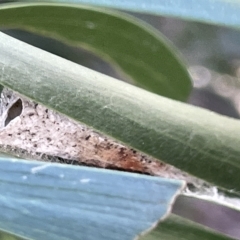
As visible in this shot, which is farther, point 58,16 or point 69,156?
point 58,16

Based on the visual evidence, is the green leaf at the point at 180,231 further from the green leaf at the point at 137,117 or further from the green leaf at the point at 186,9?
the green leaf at the point at 186,9

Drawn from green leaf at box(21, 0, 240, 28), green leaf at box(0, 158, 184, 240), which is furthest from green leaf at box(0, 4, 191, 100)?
green leaf at box(0, 158, 184, 240)

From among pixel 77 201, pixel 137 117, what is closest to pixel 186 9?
pixel 137 117

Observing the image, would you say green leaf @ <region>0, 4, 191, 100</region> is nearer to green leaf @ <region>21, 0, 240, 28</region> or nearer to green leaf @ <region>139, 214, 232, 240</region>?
green leaf @ <region>21, 0, 240, 28</region>

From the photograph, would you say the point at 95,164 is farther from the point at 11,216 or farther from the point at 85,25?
the point at 85,25

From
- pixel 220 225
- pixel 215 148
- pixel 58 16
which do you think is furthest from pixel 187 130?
pixel 220 225
